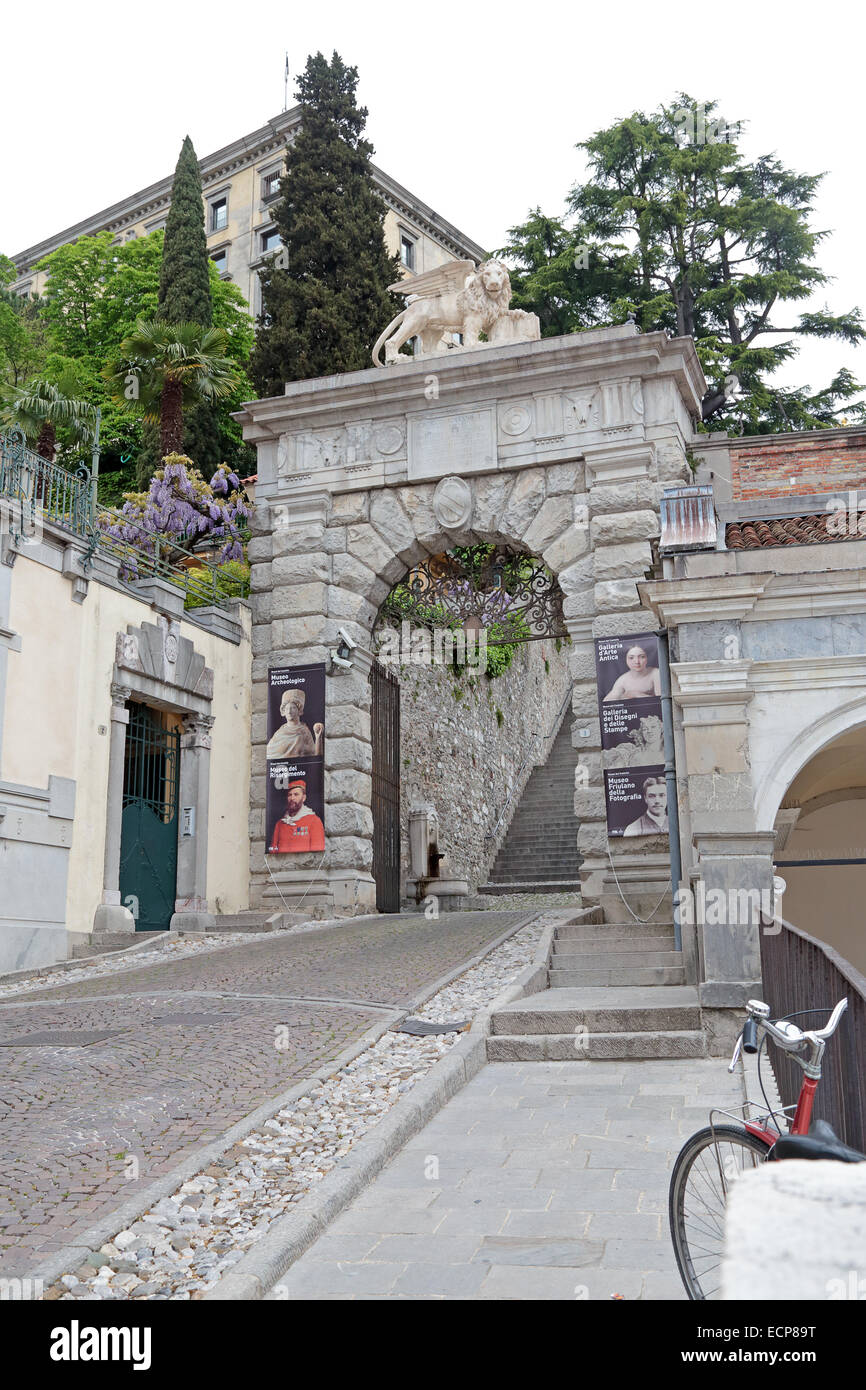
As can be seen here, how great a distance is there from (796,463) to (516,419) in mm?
4068

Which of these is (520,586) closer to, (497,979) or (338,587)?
(338,587)

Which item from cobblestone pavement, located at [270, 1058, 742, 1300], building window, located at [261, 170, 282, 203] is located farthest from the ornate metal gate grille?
building window, located at [261, 170, 282, 203]

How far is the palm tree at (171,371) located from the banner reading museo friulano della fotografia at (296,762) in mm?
6994

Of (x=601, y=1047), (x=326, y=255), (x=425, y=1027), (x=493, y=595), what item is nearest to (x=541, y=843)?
(x=493, y=595)

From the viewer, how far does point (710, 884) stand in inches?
317

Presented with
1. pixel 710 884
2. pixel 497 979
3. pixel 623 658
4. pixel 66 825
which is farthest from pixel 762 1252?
pixel 623 658

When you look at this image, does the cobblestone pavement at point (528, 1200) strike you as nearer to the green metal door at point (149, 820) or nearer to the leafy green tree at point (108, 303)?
the green metal door at point (149, 820)

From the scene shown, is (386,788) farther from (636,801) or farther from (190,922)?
(636,801)

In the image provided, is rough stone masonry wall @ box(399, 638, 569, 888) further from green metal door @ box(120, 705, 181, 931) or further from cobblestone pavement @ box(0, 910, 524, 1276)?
cobblestone pavement @ box(0, 910, 524, 1276)

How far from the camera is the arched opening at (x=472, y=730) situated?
1783cm

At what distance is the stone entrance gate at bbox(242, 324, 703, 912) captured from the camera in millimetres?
16078

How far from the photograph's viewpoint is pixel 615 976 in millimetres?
10148

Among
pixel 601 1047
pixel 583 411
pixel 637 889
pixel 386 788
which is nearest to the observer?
pixel 601 1047

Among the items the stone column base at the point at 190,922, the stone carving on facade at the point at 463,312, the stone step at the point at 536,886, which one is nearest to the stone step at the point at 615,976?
the stone column base at the point at 190,922
